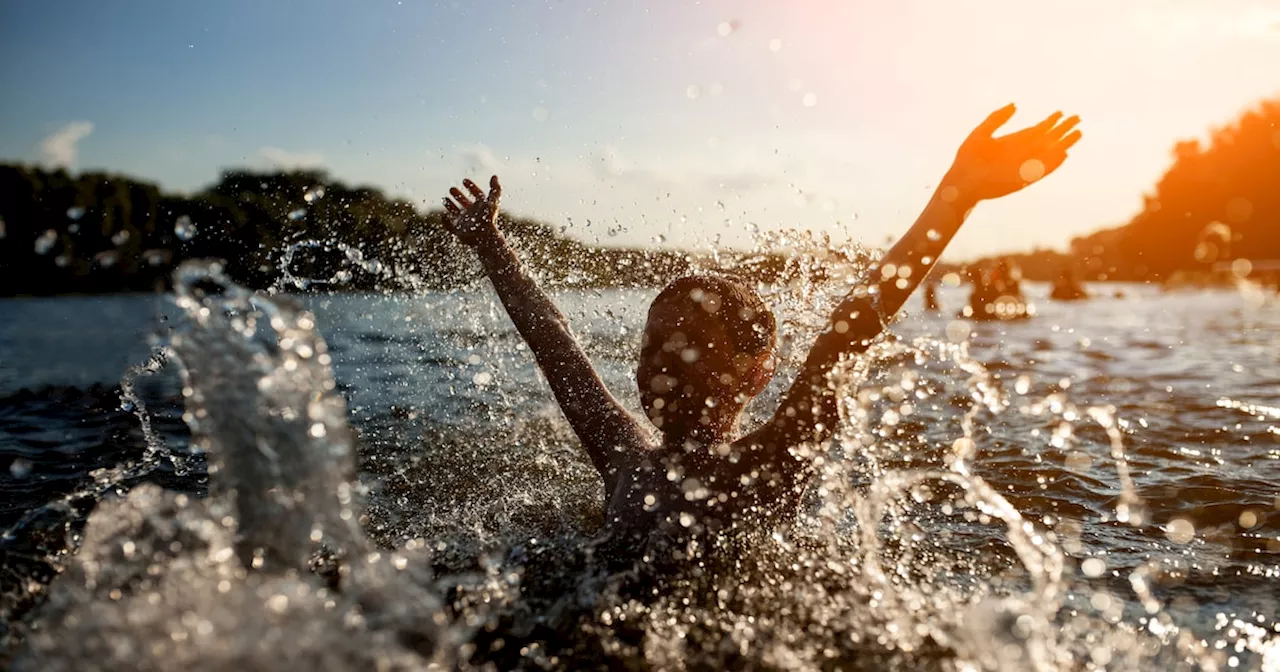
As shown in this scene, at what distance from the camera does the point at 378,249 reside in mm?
9562

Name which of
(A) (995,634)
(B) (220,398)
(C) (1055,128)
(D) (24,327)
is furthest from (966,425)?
(D) (24,327)

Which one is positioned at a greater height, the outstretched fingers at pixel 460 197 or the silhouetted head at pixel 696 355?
the outstretched fingers at pixel 460 197

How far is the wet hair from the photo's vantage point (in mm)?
3270

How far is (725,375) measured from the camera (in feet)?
10.9

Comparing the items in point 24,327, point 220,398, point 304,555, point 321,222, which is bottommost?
point 24,327

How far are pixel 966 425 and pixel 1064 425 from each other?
820 mm

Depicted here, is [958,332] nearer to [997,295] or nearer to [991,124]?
[997,295]

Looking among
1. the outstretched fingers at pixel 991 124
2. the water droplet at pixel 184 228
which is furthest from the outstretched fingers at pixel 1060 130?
the water droplet at pixel 184 228

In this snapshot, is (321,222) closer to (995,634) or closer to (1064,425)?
(995,634)

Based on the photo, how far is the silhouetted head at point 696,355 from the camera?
10.6ft

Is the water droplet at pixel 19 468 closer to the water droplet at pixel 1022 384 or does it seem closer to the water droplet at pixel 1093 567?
the water droplet at pixel 1093 567

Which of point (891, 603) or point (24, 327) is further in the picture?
point (24, 327)

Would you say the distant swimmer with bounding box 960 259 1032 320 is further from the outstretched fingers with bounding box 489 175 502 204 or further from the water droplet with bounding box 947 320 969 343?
the outstretched fingers with bounding box 489 175 502 204

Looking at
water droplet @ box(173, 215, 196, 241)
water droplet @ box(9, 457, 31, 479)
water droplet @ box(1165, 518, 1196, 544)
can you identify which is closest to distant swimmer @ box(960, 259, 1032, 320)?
water droplet @ box(1165, 518, 1196, 544)
